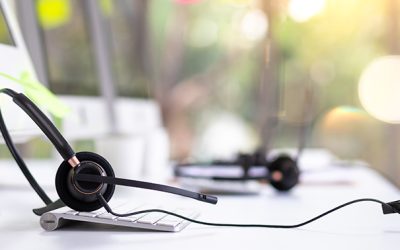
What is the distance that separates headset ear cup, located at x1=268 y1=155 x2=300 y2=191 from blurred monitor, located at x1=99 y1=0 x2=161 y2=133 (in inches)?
19.1

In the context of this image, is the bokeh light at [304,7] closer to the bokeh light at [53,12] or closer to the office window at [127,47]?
the office window at [127,47]

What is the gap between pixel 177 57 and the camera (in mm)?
3424

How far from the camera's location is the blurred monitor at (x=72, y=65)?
112 centimetres

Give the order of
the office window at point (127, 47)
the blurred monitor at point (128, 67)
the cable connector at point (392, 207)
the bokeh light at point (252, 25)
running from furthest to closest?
the bokeh light at point (252, 25), the office window at point (127, 47), the blurred monitor at point (128, 67), the cable connector at point (392, 207)

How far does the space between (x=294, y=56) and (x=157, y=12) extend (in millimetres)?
872

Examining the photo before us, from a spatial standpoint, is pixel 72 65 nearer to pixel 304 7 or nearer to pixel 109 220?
pixel 109 220

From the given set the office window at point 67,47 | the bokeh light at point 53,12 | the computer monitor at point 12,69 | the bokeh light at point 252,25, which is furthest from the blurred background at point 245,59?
the computer monitor at point 12,69

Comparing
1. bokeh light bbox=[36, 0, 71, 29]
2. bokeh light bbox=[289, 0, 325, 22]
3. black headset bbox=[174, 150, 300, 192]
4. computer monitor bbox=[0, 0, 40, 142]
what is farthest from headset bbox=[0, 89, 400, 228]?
bokeh light bbox=[289, 0, 325, 22]

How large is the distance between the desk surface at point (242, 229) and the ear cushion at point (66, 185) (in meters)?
0.03

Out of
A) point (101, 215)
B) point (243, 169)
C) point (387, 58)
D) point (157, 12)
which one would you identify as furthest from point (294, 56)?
point (101, 215)

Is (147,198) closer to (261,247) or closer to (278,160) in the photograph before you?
(278,160)

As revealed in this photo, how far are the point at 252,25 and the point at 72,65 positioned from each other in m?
2.15

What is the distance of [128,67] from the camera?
191 centimetres

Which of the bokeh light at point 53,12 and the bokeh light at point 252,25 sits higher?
the bokeh light at point 53,12
